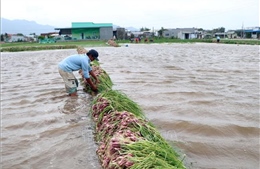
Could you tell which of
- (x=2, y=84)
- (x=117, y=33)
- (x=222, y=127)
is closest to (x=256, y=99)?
(x=222, y=127)

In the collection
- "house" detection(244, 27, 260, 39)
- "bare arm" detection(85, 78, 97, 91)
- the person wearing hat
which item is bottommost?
"bare arm" detection(85, 78, 97, 91)

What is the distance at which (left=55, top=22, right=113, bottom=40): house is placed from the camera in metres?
61.5

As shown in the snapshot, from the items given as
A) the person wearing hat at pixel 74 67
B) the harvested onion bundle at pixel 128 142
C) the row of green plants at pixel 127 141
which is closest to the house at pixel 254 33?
the person wearing hat at pixel 74 67

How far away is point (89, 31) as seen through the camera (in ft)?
209

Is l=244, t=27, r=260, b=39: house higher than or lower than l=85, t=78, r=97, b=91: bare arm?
higher

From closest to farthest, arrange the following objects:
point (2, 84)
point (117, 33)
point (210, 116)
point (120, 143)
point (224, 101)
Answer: point (120, 143) → point (210, 116) → point (224, 101) → point (2, 84) → point (117, 33)

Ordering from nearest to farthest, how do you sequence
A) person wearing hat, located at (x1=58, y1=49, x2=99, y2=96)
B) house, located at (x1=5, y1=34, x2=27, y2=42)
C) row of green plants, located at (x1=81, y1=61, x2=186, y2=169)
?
row of green plants, located at (x1=81, y1=61, x2=186, y2=169) → person wearing hat, located at (x1=58, y1=49, x2=99, y2=96) → house, located at (x1=5, y1=34, x2=27, y2=42)

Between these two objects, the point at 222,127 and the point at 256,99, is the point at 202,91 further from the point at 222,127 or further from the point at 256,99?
the point at 222,127

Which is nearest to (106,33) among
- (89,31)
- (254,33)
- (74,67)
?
(89,31)

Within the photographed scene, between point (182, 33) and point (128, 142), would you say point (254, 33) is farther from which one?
point (128, 142)

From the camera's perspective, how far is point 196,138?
17.0 feet

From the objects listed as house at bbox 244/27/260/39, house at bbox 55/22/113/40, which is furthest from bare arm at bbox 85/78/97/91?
house at bbox 244/27/260/39

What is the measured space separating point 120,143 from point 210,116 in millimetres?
3736

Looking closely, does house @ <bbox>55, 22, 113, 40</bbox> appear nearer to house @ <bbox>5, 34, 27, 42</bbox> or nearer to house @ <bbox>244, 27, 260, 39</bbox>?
house @ <bbox>5, 34, 27, 42</bbox>
